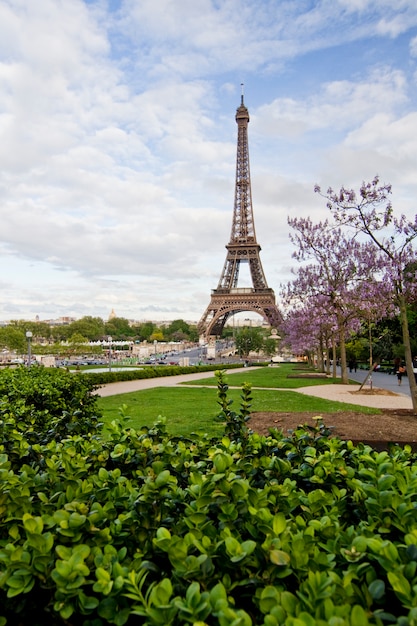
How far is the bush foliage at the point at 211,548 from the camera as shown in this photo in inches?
52.9

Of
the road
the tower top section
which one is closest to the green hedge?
the road

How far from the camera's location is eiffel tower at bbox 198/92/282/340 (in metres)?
60.2

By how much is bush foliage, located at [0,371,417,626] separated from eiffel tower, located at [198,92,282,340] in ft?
179

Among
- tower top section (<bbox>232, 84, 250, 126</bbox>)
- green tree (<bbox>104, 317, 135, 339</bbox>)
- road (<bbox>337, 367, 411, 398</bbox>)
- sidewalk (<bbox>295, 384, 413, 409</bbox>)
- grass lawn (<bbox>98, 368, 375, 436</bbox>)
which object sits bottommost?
road (<bbox>337, 367, 411, 398</bbox>)

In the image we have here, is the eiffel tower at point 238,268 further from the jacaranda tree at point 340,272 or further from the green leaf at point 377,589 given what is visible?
the green leaf at point 377,589

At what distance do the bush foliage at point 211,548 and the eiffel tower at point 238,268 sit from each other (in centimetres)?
5445

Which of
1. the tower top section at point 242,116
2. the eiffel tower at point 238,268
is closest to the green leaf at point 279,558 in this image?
the eiffel tower at point 238,268

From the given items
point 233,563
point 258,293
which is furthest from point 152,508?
point 258,293

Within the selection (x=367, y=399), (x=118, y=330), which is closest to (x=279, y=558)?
(x=367, y=399)

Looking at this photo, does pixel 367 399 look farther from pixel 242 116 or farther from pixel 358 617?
pixel 242 116

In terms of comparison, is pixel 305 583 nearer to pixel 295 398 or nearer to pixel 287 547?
pixel 287 547

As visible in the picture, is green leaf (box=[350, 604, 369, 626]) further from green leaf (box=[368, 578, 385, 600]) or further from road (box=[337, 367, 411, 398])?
road (box=[337, 367, 411, 398])

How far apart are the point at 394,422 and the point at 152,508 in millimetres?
8451

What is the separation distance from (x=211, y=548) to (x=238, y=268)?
63704 mm
